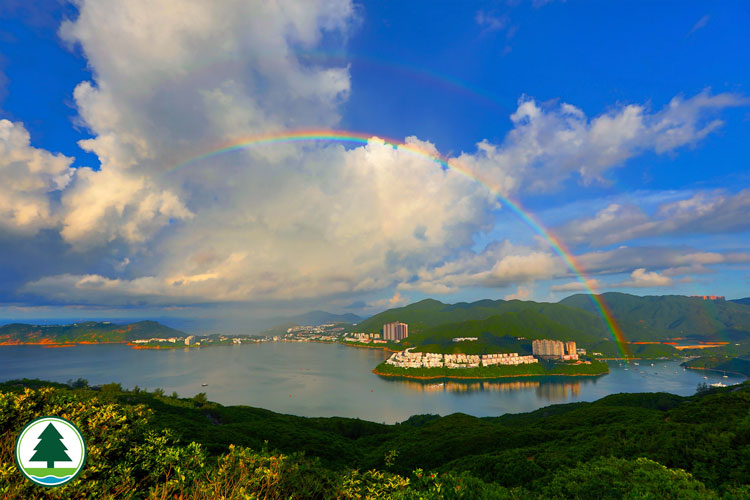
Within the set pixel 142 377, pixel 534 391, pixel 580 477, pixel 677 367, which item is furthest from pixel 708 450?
pixel 677 367

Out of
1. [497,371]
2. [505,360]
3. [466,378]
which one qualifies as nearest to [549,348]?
[505,360]

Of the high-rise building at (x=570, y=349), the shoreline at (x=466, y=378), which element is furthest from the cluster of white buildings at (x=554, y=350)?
the shoreline at (x=466, y=378)

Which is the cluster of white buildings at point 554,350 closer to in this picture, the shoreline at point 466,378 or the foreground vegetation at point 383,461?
the shoreline at point 466,378

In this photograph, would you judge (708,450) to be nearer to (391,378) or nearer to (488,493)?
(488,493)

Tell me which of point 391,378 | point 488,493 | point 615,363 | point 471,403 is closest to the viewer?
point 488,493

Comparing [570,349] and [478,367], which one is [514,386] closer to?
[478,367]
